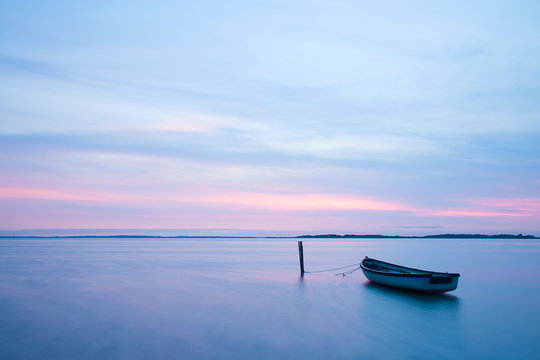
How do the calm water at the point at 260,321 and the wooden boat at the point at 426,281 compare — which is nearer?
the calm water at the point at 260,321

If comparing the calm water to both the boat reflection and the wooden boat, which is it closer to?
the boat reflection

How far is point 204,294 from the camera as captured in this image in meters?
19.3

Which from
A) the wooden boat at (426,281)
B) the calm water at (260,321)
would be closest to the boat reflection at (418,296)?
the calm water at (260,321)

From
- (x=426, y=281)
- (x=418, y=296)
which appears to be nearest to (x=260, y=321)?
(x=426, y=281)

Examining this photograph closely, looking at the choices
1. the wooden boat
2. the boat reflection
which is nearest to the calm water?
the boat reflection

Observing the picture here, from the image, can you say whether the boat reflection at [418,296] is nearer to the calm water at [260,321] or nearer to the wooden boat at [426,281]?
the calm water at [260,321]

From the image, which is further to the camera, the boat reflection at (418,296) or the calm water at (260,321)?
the boat reflection at (418,296)

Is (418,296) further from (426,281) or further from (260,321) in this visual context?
(260,321)

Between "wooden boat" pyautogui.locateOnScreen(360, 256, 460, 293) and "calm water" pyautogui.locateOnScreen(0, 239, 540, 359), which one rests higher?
"wooden boat" pyautogui.locateOnScreen(360, 256, 460, 293)

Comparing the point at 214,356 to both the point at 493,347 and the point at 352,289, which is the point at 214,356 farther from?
the point at 352,289

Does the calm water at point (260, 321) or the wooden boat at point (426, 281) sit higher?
the wooden boat at point (426, 281)

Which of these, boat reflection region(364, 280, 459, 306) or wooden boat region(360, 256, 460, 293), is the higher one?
wooden boat region(360, 256, 460, 293)

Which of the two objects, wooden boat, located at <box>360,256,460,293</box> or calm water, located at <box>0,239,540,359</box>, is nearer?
calm water, located at <box>0,239,540,359</box>

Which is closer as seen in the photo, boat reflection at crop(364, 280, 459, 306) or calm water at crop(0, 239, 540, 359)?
calm water at crop(0, 239, 540, 359)
